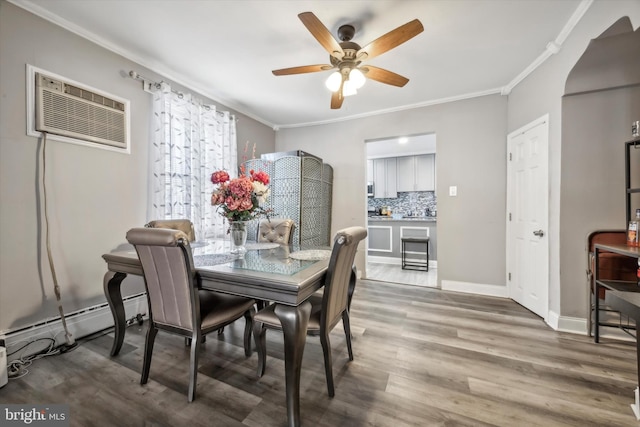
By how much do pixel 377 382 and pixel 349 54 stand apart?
7.59 feet

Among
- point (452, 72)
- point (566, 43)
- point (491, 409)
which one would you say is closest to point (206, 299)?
point (491, 409)

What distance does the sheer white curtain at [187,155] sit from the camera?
8.53 feet

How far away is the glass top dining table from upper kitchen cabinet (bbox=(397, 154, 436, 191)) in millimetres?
4481

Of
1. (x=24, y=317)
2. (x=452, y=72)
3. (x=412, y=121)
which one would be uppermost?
(x=452, y=72)

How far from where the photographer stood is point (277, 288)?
1221mm

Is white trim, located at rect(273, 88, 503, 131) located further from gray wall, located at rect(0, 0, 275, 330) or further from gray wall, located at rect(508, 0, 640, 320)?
gray wall, located at rect(0, 0, 275, 330)

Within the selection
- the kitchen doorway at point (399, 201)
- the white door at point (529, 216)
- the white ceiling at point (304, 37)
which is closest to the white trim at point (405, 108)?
the white ceiling at point (304, 37)

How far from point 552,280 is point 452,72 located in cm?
235

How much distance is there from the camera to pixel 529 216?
2.71 meters

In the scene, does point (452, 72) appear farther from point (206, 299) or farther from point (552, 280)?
point (206, 299)

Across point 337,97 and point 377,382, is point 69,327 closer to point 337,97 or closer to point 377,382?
point 377,382

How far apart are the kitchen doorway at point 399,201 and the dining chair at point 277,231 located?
2247 mm

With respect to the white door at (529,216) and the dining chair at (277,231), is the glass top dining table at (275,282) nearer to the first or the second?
the dining chair at (277,231)

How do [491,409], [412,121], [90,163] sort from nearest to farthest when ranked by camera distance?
1. [491,409]
2. [90,163]
3. [412,121]
